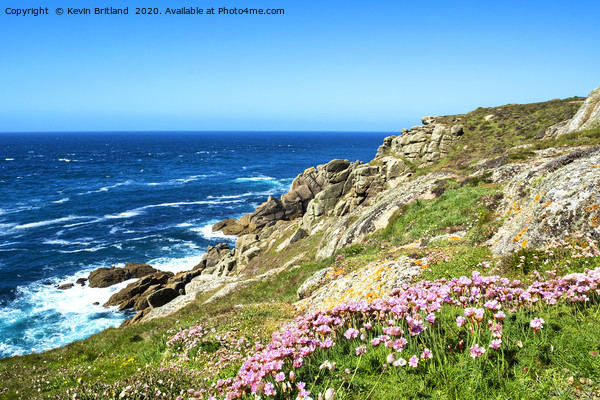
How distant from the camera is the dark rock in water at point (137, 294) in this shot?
123 ft

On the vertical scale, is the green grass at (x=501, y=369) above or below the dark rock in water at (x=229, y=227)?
above

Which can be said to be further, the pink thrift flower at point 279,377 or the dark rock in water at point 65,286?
the dark rock in water at point 65,286

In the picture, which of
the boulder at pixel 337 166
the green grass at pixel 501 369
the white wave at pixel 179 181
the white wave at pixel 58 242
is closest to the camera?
the green grass at pixel 501 369

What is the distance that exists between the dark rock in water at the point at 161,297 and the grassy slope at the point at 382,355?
38.5ft

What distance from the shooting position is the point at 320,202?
4334 centimetres

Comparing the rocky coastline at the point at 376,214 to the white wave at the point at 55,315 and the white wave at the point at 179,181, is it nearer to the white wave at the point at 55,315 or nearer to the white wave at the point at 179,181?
the white wave at the point at 55,315

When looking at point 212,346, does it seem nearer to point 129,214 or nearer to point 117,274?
point 117,274

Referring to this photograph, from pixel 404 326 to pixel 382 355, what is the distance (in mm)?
602

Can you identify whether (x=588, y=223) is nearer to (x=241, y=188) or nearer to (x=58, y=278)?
(x=58, y=278)

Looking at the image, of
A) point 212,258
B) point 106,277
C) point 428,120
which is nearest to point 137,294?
point 106,277

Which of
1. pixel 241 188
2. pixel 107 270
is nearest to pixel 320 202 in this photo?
pixel 107 270

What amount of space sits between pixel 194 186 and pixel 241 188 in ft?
50.5

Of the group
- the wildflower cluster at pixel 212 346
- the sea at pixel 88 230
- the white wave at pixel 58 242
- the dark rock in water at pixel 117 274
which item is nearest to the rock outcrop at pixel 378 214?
the dark rock in water at pixel 117 274

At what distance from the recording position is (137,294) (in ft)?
128
